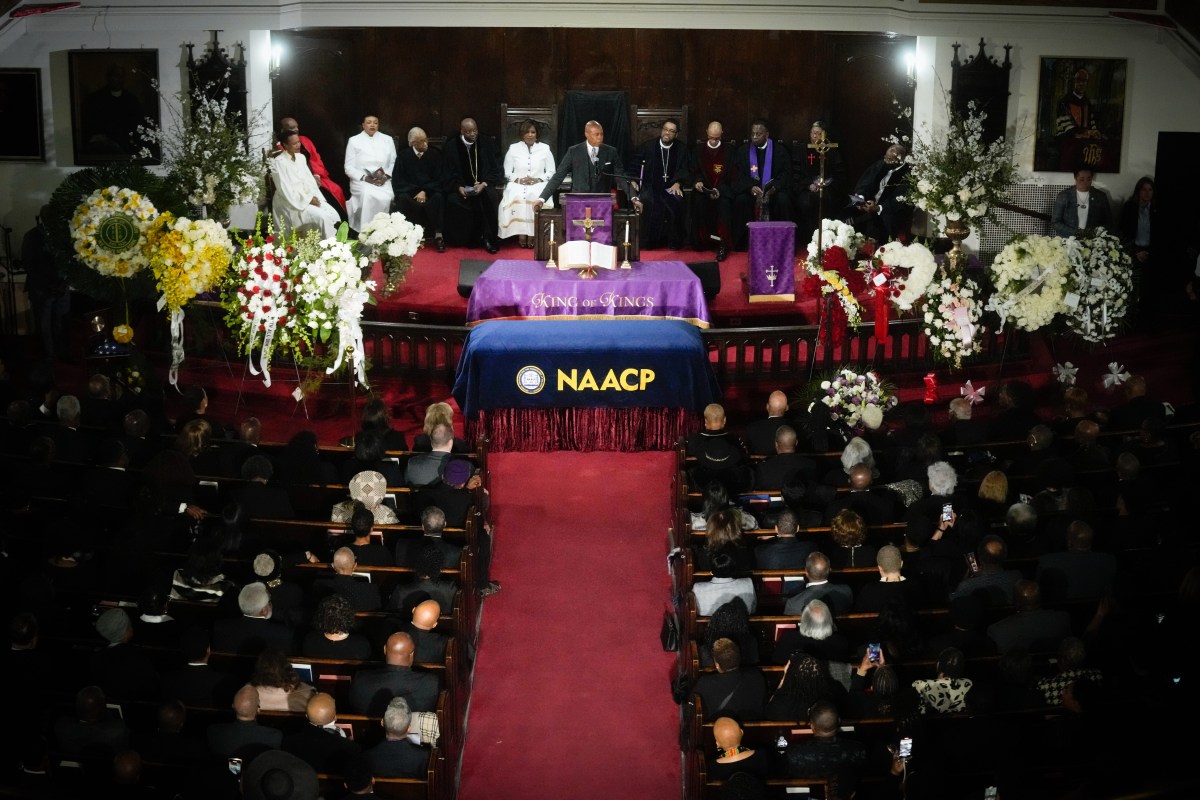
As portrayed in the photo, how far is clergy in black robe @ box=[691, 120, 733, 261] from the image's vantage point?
15922mm

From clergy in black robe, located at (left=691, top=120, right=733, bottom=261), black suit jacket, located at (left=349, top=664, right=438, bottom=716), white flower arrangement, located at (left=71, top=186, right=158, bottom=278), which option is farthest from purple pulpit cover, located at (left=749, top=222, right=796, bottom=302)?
black suit jacket, located at (left=349, top=664, right=438, bottom=716)

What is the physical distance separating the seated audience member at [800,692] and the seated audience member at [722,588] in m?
0.93

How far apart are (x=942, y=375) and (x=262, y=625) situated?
741 cm

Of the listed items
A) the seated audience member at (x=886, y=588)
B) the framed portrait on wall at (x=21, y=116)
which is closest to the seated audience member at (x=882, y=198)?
the seated audience member at (x=886, y=588)

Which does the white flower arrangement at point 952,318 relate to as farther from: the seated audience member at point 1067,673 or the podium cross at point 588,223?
the seated audience member at point 1067,673

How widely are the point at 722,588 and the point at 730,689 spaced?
0.93m

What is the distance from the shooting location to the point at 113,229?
11711mm

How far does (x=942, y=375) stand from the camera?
42.8 feet

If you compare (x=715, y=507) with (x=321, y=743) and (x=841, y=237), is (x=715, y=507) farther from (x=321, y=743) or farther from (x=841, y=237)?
(x=841, y=237)

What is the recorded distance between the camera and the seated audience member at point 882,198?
51.1 feet

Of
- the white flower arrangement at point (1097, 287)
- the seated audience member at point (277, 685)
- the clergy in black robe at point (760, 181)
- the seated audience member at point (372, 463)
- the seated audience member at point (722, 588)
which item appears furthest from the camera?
the clergy in black robe at point (760, 181)

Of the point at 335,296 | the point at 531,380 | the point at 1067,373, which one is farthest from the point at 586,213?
the point at 1067,373

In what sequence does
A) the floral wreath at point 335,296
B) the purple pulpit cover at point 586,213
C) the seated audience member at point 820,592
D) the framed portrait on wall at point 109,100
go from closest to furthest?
the seated audience member at point 820,592 → the floral wreath at point 335,296 → the purple pulpit cover at point 586,213 → the framed portrait on wall at point 109,100

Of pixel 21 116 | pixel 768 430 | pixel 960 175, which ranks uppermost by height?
pixel 21 116
